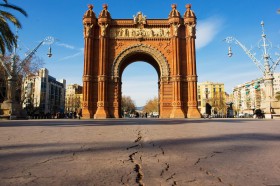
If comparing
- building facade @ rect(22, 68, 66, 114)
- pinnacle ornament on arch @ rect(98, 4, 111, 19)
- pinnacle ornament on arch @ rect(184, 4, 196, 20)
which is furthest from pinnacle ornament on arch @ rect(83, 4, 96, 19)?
building facade @ rect(22, 68, 66, 114)

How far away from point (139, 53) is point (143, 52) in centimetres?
73

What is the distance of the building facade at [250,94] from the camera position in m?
110

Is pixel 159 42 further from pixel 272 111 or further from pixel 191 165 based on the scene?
pixel 191 165

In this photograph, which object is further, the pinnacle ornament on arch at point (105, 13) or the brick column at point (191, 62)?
the pinnacle ornament on arch at point (105, 13)

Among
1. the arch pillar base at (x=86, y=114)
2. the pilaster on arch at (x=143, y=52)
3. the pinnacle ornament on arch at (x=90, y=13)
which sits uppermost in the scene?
the pinnacle ornament on arch at (x=90, y=13)

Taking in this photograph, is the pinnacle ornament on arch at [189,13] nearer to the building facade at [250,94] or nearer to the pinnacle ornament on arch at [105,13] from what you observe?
the pinnacle ornament on arch at [105,13]

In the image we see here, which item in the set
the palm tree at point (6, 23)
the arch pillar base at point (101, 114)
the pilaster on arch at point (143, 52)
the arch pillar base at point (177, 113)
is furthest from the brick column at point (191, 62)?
the palm tree at point (6, 23)

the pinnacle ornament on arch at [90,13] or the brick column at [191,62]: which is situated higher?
the pinnacle ornament on arch at [90,13]

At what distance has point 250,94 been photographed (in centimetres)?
12344

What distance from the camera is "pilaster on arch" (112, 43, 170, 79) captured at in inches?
1242

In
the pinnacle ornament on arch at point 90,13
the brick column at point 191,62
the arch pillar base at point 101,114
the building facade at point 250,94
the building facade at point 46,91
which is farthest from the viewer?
the building facade at point 250,94

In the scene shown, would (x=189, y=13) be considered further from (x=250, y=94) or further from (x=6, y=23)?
(x=250, y=94)

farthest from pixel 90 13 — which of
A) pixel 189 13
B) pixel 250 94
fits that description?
pixel 250 94

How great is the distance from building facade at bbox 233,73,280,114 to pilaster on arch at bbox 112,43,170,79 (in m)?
80.6
